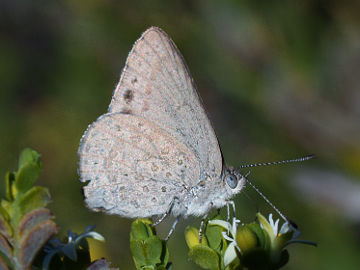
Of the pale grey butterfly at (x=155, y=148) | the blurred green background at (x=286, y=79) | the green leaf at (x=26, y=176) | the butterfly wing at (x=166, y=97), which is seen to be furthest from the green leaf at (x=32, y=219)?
the blurred green background at (x=286, y=79)

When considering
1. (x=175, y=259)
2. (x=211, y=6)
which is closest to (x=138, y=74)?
(x=211, y=6)

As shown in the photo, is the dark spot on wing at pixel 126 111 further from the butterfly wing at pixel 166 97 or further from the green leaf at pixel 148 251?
the green leaf at pixel 148 251

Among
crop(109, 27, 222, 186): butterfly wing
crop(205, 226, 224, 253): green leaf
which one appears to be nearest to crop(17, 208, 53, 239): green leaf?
crop(205, 226, 224, 253): green leaf

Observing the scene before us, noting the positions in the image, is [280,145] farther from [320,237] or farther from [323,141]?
[320,237]

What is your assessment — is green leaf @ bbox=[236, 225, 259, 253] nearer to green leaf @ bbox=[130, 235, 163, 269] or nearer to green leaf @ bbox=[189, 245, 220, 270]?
green leaf @ bbox=[189, 245, 220, 270]

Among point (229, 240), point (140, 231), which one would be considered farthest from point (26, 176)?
point (229, 240)

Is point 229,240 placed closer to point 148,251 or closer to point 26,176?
point 148,251
